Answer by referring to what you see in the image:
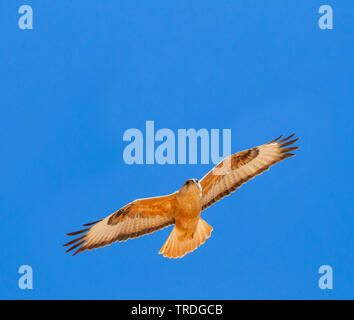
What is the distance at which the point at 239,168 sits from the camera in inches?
404

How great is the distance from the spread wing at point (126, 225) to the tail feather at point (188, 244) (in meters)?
0.40


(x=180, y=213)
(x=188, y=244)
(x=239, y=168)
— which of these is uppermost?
(x=239, y=168)

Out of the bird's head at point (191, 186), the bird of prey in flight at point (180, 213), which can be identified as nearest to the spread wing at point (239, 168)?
the bird of prey in flight at point (180, 213)

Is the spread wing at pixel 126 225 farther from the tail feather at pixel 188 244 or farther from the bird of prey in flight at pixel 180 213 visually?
the tail feather at pixel 188 244

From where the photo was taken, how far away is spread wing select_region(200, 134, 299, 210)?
1012 cm

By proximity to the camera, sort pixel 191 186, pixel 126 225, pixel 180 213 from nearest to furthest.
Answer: pixel 191 186 < pixel 180 213 < pixel 126 225

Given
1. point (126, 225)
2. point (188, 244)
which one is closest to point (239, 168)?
point (188, 244)

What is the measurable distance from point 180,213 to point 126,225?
1.00 metres

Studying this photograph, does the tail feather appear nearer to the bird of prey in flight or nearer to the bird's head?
the bird of prey in flight

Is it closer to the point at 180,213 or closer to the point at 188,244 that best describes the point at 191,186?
the point at 180,213

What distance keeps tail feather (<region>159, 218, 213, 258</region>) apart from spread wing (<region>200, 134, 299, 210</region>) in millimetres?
375

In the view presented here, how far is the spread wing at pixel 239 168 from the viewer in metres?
10.1
